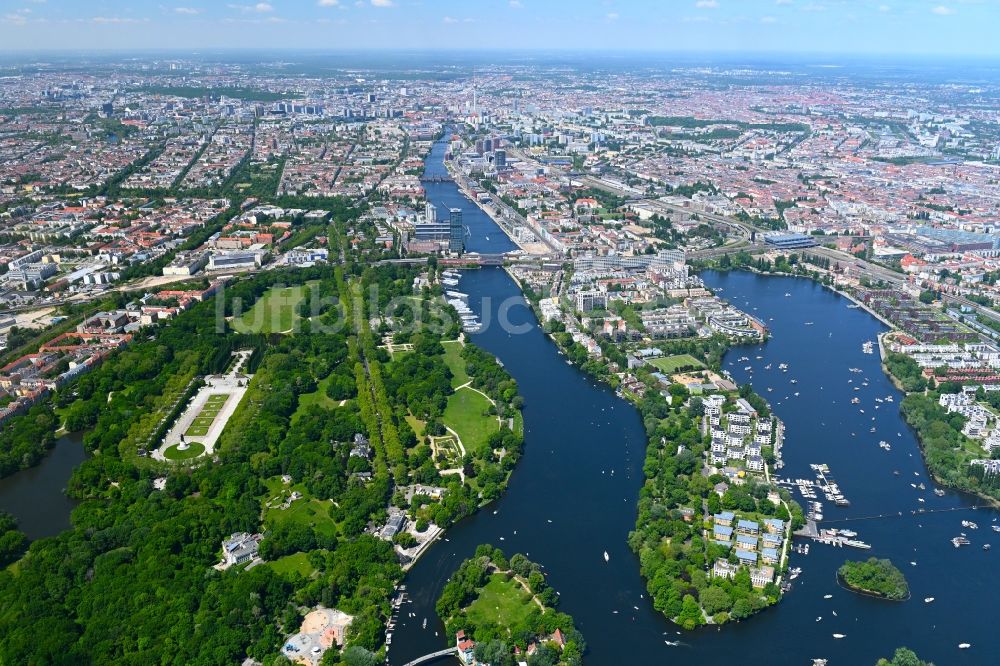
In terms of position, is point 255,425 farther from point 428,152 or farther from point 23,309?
point 428,152

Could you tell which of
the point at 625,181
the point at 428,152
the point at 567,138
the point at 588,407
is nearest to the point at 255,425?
the point at 588,407

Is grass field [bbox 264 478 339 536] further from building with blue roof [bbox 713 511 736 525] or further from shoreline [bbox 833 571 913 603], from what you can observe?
shoreline [bbox 833 571 913 603]

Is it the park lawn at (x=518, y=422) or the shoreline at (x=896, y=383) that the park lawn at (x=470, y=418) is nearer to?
the park lawn at (x=518, y=422)

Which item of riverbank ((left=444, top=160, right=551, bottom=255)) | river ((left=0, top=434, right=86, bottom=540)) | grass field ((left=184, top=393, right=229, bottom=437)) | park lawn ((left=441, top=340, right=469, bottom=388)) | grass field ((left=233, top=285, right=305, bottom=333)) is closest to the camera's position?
river ((left=0, top=434, right=86, bottom=540))

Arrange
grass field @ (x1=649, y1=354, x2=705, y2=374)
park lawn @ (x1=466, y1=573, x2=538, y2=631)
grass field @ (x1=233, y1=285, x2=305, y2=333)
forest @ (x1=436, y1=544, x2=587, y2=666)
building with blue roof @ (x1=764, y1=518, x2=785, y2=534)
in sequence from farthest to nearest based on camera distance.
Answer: grass field @ (x1=233, y1=285, x2=305, y2=333) → grass field @ (x1=649, y1=354, x2=705, y2=374) → building with blue roof @ (x1=764, y1=518, x2=785, y2=534) → park lawn @ (x1=466, y1=573, x2=538, y2=631) → forest @ (x1=436, y1=544, x2=587, y2=666)

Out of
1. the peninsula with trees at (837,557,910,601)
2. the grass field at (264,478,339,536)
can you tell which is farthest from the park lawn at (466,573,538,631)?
the peninsula with trees at (837,557,910,601)

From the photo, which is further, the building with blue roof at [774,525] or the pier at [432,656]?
the building with blue roof at [774,525]

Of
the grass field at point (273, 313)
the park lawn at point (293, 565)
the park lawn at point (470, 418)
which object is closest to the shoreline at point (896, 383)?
the park lawn at point (470, 418)
